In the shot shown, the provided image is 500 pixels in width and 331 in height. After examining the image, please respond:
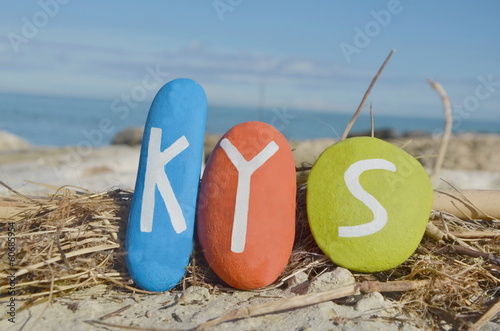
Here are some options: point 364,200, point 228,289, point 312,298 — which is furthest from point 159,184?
point 364,200

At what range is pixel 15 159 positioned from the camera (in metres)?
9.55

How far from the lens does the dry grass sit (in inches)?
93.8

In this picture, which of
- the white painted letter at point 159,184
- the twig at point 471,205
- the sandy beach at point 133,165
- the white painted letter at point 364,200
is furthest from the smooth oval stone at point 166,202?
the sandy beach at point 133,165

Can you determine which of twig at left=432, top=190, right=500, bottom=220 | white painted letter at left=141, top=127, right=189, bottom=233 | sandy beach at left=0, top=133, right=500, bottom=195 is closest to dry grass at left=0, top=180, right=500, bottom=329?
twig at left=432, top=190, right=500, bottom=220

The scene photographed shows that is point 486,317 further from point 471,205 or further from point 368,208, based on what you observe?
point 471,205

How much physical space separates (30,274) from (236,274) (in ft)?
3.41

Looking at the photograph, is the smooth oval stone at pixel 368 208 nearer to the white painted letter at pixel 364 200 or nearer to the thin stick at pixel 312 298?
the white painted letter at pixel 364 200

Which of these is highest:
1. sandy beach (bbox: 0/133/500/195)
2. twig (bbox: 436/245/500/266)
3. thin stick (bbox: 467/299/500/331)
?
twig (bbox: 436/245/500/266)

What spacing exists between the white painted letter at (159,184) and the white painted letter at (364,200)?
0.85 m

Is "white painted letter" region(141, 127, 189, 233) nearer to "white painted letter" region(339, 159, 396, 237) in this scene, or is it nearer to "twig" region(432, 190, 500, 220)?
"white painted letter" region(339, 159, 396, 237)

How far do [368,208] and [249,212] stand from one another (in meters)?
0.62

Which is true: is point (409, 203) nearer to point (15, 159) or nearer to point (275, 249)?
point (275, 249)

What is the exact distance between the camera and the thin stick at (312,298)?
2.10 m

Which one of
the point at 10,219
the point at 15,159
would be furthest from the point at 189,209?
the point at 15,159
